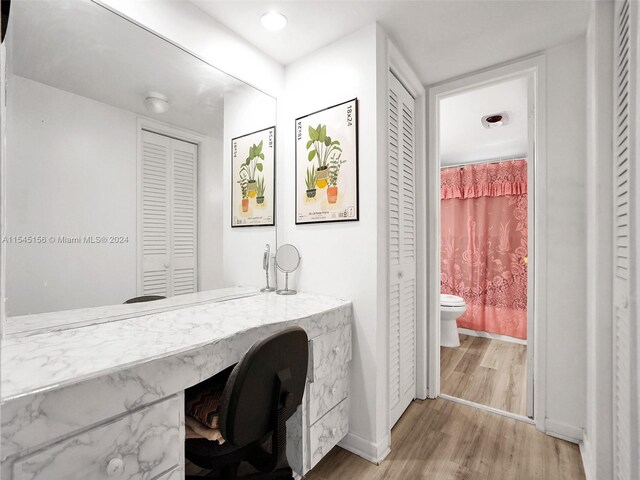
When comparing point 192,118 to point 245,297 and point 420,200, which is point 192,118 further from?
point 420,200

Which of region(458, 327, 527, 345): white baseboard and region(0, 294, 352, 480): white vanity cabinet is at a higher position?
region(0, 294, 352, 480): white vanity cabinet

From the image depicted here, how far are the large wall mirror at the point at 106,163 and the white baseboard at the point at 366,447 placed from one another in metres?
1.14

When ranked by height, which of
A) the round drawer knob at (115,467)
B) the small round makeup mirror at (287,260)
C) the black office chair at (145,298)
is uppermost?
the small round makeup mirror at (287,260)

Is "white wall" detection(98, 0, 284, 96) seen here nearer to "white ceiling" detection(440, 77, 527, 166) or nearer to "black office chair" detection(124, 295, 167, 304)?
"black office chair" detection(124, 295, 167, 304)

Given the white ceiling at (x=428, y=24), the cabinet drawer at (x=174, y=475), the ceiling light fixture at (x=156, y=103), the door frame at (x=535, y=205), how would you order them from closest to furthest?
the cabinet drawer at (x=174, y=475)
the ceiling light fixture at (x=156, y=103)
the white ceiling at (x=428, y=24)
the door frame at (x=535, y=205)

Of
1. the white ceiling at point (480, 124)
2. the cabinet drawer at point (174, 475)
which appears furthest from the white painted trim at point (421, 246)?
the cabinet drawer at point (174, 475)

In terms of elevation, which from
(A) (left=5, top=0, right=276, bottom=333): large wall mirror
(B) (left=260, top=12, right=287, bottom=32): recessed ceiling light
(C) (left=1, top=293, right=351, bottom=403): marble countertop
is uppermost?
(B) (left=260, top=12, right=287, bottom=32): recessed ceiling light

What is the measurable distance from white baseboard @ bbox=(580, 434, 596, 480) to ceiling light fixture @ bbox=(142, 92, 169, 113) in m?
2.60

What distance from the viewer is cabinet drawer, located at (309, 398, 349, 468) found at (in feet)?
4.75

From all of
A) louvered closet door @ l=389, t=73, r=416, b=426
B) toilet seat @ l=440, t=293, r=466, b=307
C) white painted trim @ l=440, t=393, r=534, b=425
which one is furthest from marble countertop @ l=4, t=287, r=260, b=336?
toilet seat @ l=440, t=293, r=466, b=307

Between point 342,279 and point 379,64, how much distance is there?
1203 millimetres

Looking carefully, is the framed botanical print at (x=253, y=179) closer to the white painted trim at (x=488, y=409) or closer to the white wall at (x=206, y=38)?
the white wall at (x=206, y=38)

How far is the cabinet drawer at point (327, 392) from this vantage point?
1.44 m

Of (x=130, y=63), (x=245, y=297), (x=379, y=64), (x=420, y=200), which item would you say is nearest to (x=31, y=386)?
(x=245, y=297)
